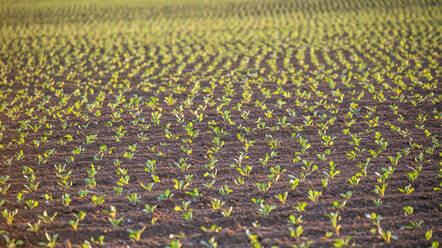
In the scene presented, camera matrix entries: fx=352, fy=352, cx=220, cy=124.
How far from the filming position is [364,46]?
488 inches

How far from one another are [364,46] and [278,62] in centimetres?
371

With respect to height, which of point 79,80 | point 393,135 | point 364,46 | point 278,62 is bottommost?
point 393,135

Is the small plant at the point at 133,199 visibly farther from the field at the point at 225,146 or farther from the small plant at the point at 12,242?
the small plant at the point at 12,242

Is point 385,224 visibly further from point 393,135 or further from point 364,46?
point 364,46

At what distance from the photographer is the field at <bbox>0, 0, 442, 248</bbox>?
3.94 m

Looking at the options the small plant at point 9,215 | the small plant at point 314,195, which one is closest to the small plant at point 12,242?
the small plant at point 9,215

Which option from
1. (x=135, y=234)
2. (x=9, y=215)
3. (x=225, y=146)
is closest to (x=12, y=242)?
(x=9, y=215)

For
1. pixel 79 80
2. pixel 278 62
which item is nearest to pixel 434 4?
pixel 278 62

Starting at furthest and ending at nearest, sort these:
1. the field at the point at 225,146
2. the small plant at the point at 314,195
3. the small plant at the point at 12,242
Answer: the small plant at the point at 314,195
the field at the point at 225,146
the small plant at the point at 12,242

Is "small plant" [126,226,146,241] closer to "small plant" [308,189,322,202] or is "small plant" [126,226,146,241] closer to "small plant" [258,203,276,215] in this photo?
"small plant" [258,203,276,215]

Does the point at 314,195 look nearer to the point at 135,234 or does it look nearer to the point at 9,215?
the point at 135,234

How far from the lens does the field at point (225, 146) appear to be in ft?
12.9

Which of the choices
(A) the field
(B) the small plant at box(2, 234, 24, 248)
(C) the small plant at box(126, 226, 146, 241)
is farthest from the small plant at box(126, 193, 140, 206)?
(B) the small plant at box(2, 234, 24, 248)

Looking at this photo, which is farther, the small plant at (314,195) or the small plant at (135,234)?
the small plant at (314,195)
